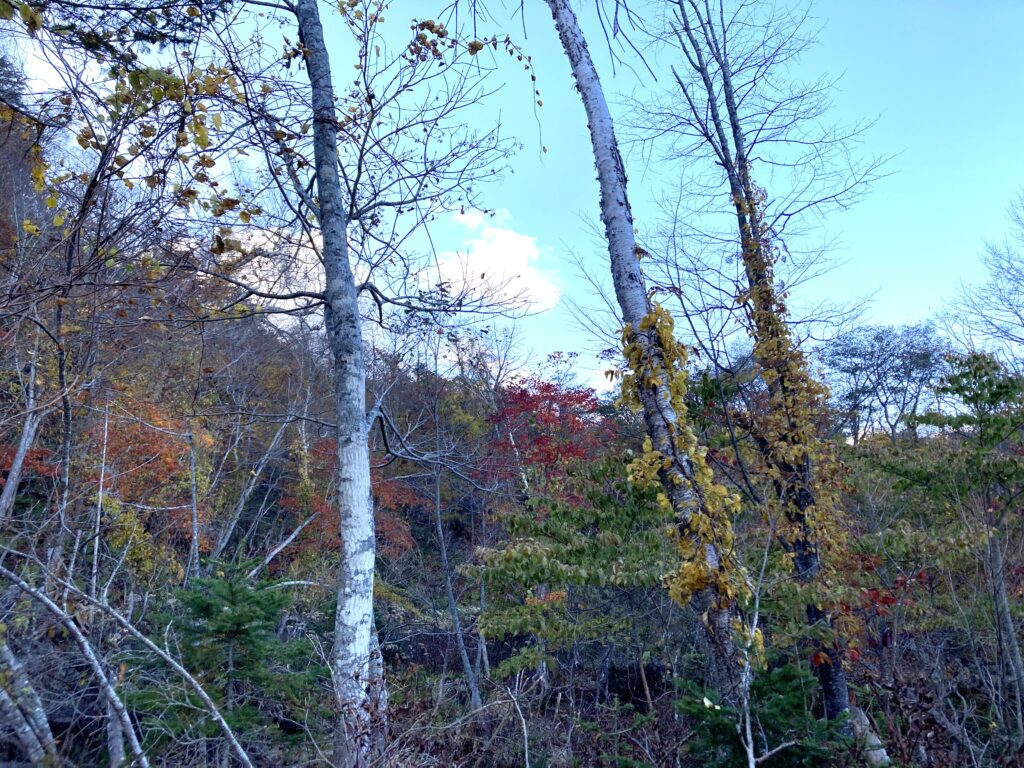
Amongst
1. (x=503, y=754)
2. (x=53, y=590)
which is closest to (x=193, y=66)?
(x=53, y=590)

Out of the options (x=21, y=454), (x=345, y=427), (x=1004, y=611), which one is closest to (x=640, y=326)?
(x=345, y=427)

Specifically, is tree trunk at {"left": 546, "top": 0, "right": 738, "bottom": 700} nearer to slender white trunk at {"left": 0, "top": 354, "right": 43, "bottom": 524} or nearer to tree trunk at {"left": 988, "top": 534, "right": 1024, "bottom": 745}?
tree trunk at {"left": 988, "top": 534, "right": 1024, "bottom": 745}

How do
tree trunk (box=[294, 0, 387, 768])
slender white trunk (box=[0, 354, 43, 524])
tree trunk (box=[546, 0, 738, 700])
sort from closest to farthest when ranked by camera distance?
tree trunk (box=[546, 0, 738, 700])
tree trunk (box=[294, 0, 387, 768])
slender white trunk (box=[0, 354, 43, 524])

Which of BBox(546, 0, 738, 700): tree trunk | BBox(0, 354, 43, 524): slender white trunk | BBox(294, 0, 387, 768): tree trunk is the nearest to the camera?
BBox(546, 0, 738, 700): tree trunk

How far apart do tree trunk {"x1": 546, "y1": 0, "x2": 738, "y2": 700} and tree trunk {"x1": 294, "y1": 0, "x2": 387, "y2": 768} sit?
191 centimetres

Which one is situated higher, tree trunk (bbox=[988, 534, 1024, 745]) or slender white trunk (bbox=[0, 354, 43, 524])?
slender white trunk (bbox=[0, 354, 43, 524])

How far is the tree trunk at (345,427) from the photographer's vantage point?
13.4 feet

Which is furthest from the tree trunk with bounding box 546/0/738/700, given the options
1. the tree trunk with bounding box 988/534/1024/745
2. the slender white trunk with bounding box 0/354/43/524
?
the slender white trunk with bounding box 0/354/43/524

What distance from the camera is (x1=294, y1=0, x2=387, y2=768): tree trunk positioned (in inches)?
161

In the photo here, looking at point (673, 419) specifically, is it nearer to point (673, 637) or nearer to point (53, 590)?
point (53, 590)

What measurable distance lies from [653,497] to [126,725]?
4.92 meters

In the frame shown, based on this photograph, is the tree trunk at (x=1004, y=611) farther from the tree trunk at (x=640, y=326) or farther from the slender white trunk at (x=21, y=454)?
the slender white trunk at (x=21, y=454)

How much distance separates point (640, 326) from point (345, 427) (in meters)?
2.33

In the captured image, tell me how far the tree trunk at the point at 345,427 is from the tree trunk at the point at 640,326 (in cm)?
191
